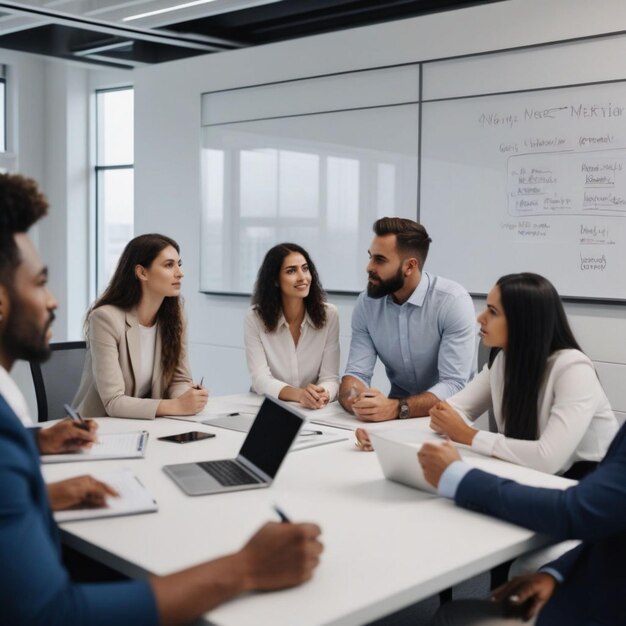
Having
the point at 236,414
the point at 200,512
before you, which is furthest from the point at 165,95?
the point at 200,512

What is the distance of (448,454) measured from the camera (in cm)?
Answer: 197

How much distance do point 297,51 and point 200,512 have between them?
4.14 m

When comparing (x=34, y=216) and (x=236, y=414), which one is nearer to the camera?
(x=34, y=216)

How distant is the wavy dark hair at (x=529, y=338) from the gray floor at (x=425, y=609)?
0.99 metres

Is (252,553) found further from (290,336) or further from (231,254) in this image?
(231,254)

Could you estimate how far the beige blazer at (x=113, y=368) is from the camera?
311cm

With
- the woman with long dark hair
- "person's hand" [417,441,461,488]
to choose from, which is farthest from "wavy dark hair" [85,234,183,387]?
"person's hand" [417,441,461,488]

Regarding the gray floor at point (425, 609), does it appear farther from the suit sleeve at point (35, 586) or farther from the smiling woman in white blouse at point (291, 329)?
the suit sleeve at point (35, 586)

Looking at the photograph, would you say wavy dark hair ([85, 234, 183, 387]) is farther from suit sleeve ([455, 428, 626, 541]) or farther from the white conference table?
suit sleeve ([455, 428, 626, 541])

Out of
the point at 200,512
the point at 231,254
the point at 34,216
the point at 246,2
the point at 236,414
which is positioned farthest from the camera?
the point at 231,254

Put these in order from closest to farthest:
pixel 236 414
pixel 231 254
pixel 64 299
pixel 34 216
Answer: pixel 34 216, pixel 236 414, pixel 231 254, pixel 64 299

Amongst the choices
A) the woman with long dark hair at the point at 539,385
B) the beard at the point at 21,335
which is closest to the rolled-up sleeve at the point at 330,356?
the woman with long dark hair at the point at 539,385

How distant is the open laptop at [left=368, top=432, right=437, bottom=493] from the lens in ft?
6.66

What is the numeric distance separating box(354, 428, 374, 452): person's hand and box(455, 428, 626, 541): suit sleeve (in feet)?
2.18
